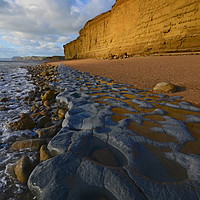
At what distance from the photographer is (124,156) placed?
954 millimetres

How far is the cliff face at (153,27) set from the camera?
8.88 m

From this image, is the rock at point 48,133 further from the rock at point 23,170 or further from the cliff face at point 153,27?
the cliff face at point 153,27

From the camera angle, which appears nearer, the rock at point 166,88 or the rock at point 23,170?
the rock at point 23,170

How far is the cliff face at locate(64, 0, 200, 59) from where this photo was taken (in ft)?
29.1

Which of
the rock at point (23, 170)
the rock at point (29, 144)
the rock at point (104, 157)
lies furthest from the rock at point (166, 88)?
the rock at point (23, 170)

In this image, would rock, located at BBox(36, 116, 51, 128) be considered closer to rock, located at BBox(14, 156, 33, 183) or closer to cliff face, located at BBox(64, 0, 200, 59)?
rock, located at BBox(14, 156, 33, 183)

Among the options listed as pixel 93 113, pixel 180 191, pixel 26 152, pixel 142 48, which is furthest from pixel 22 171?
pixel 142 48

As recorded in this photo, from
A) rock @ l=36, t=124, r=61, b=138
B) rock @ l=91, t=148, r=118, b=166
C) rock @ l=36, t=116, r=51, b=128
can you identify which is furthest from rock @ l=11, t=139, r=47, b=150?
rock @ l=91, t=148, r=118, b=166

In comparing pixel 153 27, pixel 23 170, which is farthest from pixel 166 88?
pixel 153 27

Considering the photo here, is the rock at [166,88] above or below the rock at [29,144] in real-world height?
above

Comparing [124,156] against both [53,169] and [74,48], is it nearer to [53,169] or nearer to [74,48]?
[53,169]

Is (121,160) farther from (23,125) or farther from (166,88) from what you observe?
(166,88)

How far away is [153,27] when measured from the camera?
1151cm

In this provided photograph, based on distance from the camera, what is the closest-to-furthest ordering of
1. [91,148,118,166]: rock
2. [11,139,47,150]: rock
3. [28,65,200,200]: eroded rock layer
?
1. [28,65,200,200]: eroded rock layer
2. [91,148,118,166]: rock
3. [11,139,47,150]: rock
